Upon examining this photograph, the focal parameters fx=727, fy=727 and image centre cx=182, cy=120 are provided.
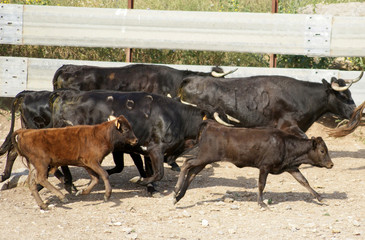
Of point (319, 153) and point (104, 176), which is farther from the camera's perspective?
point (319, 153)

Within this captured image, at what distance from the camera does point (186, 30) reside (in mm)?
13000

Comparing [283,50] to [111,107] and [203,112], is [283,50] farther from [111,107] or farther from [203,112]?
[111,107]

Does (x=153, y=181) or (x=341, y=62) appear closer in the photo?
(x=153, y=181)

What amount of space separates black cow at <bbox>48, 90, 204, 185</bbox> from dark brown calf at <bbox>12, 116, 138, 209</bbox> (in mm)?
551

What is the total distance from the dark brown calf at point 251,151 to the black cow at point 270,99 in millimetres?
1899

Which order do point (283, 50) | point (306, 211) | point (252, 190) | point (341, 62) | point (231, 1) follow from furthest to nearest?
point (231, 1) < point (341, 62) < point (283, 50) < point (252, 190) < point (306, 211)

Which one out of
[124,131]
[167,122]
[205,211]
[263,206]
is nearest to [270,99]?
[167,122]

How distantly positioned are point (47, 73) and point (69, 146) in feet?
14.0

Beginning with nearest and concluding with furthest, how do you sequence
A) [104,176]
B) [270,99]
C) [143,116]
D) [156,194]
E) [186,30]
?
1. [104,176]
2. [156,194]
3. [143,116]
4. [270,99]
5. [186,30]

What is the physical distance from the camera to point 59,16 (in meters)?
13.2

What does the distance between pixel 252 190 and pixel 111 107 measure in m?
2.25

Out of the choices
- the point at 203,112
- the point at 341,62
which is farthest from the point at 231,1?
the point at 203,112

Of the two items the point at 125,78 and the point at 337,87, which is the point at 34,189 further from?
the point at 337,87

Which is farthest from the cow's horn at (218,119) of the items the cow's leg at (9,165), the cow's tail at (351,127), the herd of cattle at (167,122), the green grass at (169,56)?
the green grass at (169,56)
